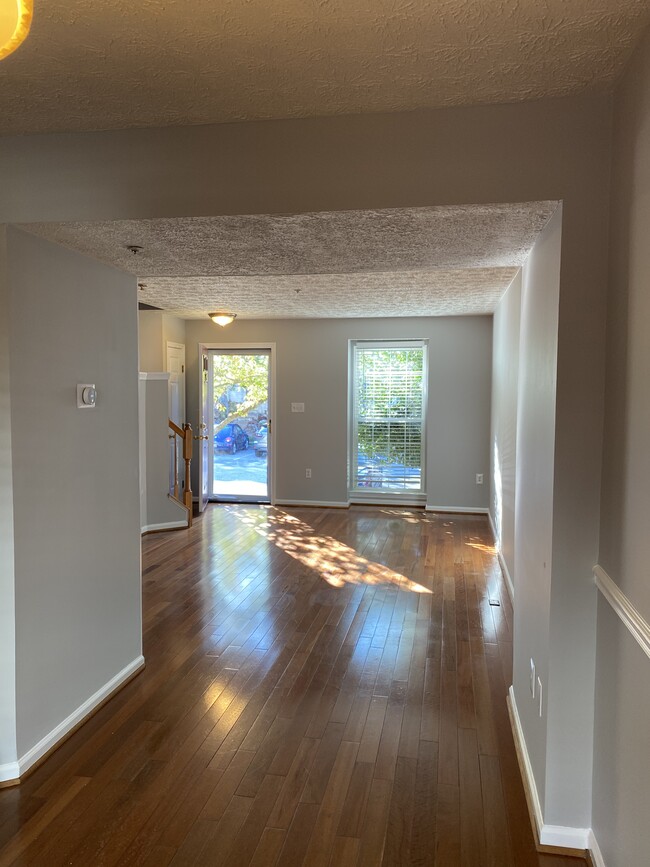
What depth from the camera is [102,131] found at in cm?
229

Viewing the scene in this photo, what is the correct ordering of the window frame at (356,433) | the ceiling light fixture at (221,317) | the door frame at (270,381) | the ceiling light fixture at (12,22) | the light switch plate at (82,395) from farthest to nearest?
the door frame at (270,381)
the window frame at (356,433)
the ceiling light fixture at (221,317)
the light switch plate at (82,395)
the ceiling light fixture at (12,22)

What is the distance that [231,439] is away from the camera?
8.48m

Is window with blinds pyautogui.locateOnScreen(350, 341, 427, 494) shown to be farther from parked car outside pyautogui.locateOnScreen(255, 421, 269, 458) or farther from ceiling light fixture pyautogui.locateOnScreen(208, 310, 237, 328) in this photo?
ceiling light fixture pyautogui.locateOnScreen(208, 310, 237, 328)

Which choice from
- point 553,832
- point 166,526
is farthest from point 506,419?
point 166,526

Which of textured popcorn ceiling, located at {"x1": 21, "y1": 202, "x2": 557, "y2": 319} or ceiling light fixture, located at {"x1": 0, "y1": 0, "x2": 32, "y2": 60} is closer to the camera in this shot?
ceiling light fixture, located at {"x1": 0, "y1": 0, "x2": 32, "y2": 60}

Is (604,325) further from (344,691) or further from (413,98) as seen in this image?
(344,691)

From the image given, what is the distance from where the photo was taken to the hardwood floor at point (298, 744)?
6.78 ft

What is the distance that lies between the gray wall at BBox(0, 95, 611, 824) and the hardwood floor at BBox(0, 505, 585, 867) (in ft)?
1.49

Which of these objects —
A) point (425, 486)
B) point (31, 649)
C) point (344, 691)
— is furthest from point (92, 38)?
point (425, 486)

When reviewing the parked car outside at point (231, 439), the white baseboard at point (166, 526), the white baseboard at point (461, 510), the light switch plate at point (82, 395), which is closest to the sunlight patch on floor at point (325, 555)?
the white baseboard at point (166, 526)

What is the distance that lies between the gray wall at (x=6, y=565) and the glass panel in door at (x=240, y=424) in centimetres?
596

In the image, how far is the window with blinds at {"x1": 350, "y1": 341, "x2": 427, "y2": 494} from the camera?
8.04 m

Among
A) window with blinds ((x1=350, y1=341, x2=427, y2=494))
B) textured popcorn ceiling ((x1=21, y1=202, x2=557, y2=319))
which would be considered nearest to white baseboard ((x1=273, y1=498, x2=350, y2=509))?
window with blinds ((x1=350, y1=341, x2=427, y2=494))

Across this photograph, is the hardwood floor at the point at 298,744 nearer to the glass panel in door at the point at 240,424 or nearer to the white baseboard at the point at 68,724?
the white baseboard at the point at 68,724
